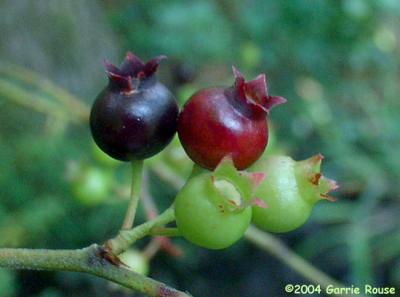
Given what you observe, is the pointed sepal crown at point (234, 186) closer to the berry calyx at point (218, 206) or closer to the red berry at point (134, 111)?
the berry calyx at point (218, 206)

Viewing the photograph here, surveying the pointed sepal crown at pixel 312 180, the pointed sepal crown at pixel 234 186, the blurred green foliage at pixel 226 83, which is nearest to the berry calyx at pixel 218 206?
the pointed sepal crown at pixel 234 186

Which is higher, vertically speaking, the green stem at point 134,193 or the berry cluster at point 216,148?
the berry cluster at point 216,148

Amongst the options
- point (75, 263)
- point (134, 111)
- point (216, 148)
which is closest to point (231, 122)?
point (216, 148)

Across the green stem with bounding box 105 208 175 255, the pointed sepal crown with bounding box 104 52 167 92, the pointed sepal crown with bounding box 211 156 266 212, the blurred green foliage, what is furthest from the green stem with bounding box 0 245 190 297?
the blurred green foliage

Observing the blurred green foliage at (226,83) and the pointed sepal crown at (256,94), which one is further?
the blurred green foliage at (226,83)

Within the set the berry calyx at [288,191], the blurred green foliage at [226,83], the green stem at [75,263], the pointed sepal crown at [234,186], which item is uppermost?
the pointed sepal crown at [234,186]

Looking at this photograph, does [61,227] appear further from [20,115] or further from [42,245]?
[20,115]

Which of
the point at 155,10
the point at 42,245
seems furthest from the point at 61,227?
the point at 155,10

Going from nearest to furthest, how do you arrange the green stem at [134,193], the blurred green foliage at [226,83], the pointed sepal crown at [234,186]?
the pointed sepal crown at [234,186] < the green stem at [134,193] < the blurred green foliage at [226,83]
